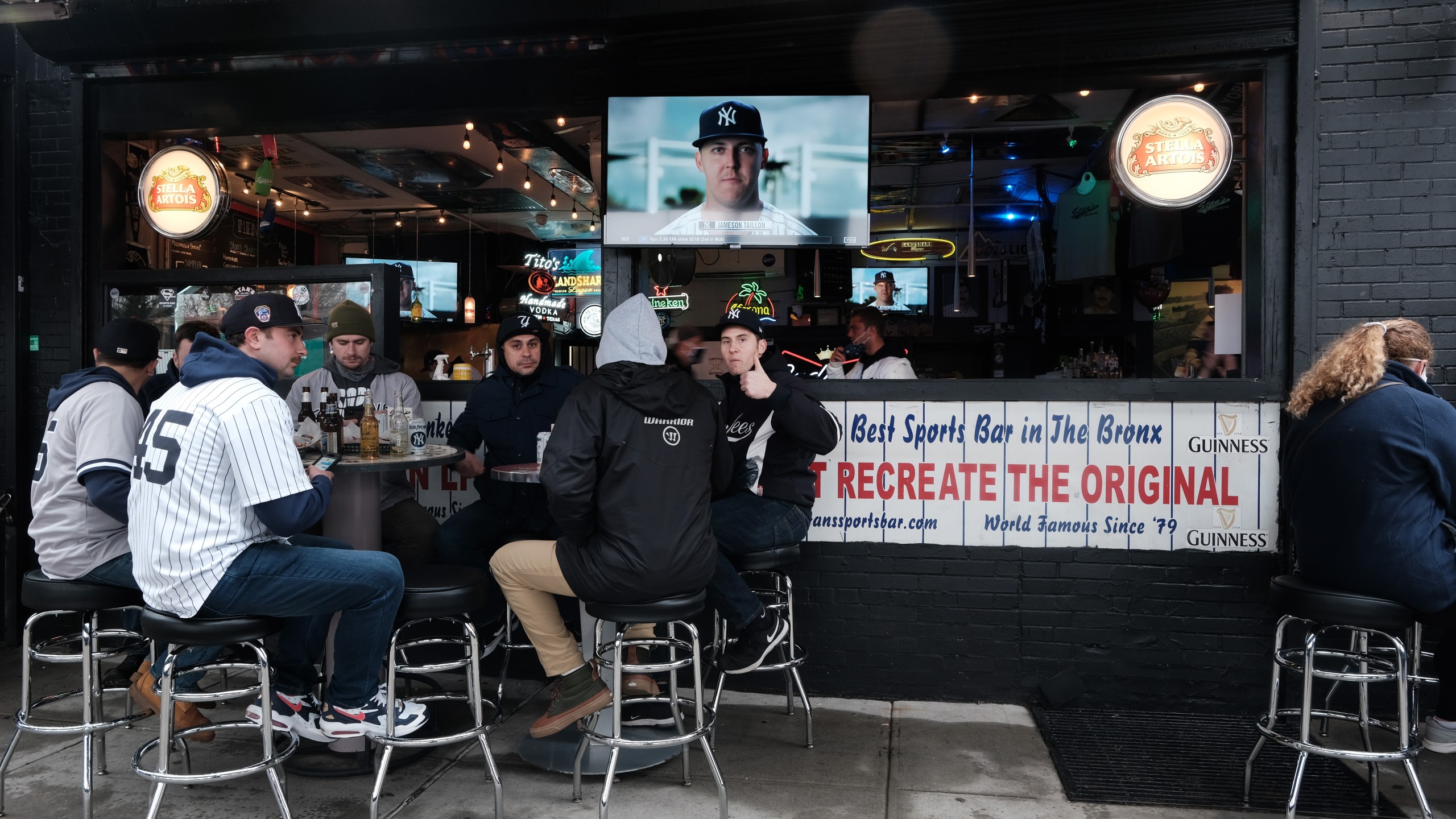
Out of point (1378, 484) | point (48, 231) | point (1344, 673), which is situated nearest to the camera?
point (1378, 484)

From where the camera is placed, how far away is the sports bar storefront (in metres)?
4.27

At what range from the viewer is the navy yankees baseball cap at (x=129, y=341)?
11.8 ft

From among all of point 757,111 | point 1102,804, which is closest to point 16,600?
point 757,111

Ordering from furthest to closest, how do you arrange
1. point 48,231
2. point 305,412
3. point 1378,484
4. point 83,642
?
1. point 48,231
2. point 305,412
3. point 83,642
4. point 1378,484

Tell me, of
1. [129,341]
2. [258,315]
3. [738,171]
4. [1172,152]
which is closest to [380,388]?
[129,341]

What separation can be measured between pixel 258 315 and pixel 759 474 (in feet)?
7.03

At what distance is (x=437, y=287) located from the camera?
1177 centimetres

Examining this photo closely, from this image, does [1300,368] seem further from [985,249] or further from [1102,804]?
[985,249]

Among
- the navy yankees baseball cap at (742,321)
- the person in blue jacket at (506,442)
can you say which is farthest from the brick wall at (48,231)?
the navy yankees baseball cap at (742,321)

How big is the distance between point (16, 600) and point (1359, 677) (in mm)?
6643

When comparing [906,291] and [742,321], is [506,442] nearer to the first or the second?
[742,321]

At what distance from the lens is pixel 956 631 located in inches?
176

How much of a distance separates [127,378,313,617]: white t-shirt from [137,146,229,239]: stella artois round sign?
3040 mm

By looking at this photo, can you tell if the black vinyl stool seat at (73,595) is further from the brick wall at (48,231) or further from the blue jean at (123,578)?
the brick wall at (48,231)
